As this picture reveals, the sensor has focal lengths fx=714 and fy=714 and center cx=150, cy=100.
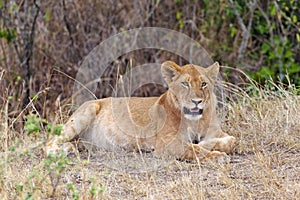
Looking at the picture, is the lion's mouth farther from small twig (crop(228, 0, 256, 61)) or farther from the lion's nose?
small twig (crop(228, 0, 256, 61))

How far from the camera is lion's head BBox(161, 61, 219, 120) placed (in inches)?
208

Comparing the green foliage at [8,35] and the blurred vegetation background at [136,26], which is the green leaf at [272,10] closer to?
the blurred vegetation background at [136,26]

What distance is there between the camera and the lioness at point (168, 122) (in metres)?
5.29

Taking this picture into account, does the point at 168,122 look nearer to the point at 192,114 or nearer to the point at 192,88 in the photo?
the point at 192,114

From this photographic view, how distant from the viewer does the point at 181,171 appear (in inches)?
191

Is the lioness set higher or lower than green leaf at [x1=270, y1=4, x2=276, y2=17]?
lower

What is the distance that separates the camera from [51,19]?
32.0 feet

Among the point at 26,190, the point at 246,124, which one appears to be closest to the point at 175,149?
the point at 246,124

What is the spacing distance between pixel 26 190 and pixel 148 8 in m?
6.36

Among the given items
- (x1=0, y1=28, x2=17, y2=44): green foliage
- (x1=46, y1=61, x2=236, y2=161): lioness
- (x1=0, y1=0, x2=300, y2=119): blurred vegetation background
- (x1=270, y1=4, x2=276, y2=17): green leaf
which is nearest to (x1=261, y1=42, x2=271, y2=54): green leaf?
(x1=0, y1=0, x2=300, y2=119): blurred vegetation background

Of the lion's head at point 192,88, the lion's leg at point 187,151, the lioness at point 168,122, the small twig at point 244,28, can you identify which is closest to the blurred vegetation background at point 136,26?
the small twig at point 244,28

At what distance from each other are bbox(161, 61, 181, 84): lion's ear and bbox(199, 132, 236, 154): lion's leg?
0.58 meters

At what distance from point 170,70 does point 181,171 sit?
3.32 feet

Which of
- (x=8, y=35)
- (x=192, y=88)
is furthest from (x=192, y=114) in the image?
(x=8, y=35)
